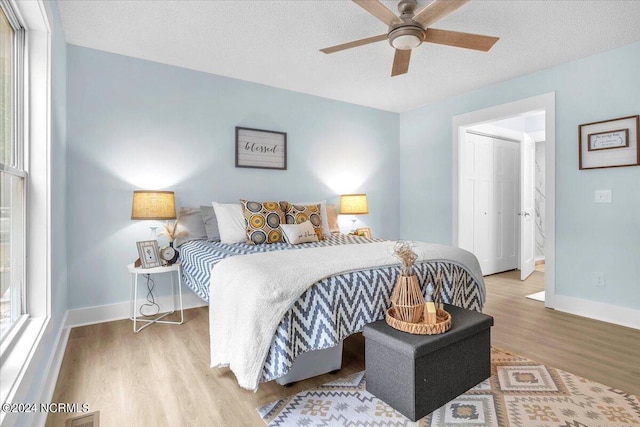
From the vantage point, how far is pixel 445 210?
4.55 m

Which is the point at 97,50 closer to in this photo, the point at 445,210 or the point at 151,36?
the point at 151,36

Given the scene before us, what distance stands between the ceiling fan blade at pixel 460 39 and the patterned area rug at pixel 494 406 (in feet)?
6.87

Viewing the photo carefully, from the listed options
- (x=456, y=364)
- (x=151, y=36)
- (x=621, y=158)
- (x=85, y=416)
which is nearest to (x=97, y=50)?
(x=151, y=36)

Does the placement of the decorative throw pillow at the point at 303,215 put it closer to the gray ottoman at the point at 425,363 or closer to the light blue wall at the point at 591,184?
the gray ottoman at the point at 425,363

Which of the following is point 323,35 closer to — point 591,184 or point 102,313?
point 591,184

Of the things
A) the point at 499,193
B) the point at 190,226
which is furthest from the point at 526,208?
the point at 190,226

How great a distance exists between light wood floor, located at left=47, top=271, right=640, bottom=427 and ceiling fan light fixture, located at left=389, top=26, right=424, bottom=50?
2.12 metres

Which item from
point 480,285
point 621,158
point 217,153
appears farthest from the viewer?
point 217,153

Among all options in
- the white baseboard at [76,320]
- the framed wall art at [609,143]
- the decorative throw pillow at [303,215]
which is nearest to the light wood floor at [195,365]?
the white baseboard at [76,320]

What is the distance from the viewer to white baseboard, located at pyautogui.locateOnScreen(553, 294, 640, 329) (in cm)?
292

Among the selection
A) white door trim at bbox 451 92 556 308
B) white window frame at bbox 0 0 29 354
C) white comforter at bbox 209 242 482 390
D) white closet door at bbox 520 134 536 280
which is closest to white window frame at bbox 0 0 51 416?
white window frame at bbox 0 0 29 354

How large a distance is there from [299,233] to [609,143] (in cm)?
282

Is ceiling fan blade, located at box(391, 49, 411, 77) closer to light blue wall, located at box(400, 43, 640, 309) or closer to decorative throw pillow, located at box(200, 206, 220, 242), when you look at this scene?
light blue wall, located at box(400, 43, 640, 309)

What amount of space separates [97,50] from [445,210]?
4120 millimetres
